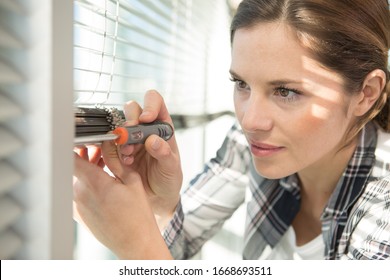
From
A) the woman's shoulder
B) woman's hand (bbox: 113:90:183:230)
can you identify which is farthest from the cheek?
woman's hand (bbox: 113:90:183:230)

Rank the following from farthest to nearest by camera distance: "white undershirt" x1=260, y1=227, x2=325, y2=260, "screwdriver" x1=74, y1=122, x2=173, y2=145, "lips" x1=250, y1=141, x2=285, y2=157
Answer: "white undershirt" x1=260, y1=227, x2=325, y2=260
"lips" x1=250, y1=141, x2=285, y2=157
"screwdriver" x1=74, y1=122, x2=173, y2=145

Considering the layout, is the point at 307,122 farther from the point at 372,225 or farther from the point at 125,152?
the point at 125,152

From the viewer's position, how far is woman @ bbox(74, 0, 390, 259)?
81 cm

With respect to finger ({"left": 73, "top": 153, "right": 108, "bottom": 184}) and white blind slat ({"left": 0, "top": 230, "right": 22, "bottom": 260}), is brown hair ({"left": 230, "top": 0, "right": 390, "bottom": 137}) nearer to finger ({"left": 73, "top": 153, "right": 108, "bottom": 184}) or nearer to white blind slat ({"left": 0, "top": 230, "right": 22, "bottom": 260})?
finger ({"left": 73, "top": 153, "right": 108, "bottom": 184})

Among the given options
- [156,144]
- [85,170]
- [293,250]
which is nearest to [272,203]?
[293,250]

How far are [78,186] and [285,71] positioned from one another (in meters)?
0.56

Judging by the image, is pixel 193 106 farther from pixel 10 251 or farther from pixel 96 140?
pixel 10 251

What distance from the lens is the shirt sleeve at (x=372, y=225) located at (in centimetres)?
95

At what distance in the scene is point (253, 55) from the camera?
992 millimetres

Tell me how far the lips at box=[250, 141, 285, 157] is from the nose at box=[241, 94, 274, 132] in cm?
6

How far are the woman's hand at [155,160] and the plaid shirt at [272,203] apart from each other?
121 mm

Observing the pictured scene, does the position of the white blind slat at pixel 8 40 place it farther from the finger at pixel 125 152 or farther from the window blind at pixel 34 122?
the finger at pixel 125 152

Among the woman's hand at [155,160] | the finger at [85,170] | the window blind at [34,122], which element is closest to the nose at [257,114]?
the woman's hand at [155,160]

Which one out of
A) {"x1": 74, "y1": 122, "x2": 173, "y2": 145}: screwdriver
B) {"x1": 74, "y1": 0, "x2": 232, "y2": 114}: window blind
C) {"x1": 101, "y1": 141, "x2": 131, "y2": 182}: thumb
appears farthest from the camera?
{"x1": 74, "y1": 0, "x2": 232, "y2": 114}: window blind
